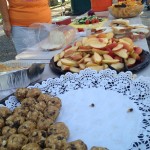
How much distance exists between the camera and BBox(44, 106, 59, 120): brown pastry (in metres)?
0.74

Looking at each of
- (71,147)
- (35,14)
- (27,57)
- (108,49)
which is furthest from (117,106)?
(35,14)

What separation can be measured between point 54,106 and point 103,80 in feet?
0.78

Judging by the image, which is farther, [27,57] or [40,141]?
[27,57]

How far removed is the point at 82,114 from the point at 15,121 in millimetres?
207

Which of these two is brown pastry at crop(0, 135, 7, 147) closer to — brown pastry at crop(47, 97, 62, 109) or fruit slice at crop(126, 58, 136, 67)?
brown pastry at crop(47, 97, 62, 109)

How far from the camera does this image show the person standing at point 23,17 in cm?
175

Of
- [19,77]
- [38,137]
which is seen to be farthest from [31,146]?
[19,77]

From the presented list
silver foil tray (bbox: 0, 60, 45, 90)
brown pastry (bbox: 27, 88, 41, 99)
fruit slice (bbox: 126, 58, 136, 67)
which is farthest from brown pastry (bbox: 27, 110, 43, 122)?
fruit slice (bbox: 126, 58, 136, 67)

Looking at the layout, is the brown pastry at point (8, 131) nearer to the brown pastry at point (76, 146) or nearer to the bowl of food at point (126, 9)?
the brown pastry at point (76, 146)

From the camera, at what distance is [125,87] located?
2.90 feet

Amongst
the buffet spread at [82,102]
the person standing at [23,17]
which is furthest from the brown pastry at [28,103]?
the person standing at [23,17]

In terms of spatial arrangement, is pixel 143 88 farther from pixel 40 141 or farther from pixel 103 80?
pixel 40 141

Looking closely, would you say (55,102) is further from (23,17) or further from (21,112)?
(23,17)

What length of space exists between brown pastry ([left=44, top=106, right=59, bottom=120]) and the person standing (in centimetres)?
104
